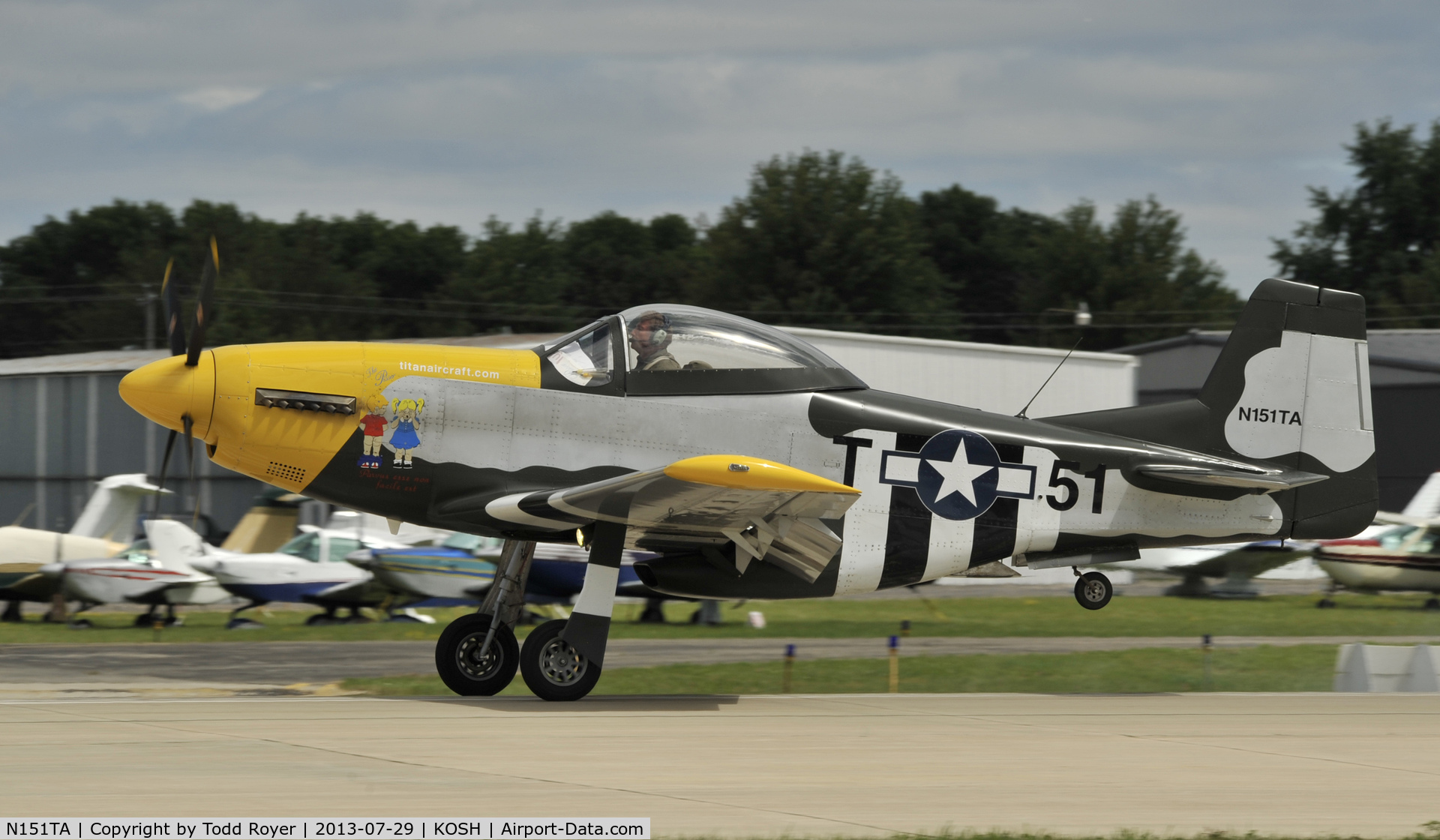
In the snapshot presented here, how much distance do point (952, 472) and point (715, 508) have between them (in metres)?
2.38

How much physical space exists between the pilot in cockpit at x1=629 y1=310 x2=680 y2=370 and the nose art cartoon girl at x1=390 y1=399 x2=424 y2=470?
179 cm

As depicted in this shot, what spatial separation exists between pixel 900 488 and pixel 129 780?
6360mm

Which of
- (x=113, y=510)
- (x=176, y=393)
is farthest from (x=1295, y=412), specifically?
(x=113, y=510)

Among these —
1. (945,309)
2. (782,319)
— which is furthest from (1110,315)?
(782,319)

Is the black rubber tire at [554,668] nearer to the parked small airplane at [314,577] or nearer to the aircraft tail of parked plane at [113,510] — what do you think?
the parked small airplane at [314,577]

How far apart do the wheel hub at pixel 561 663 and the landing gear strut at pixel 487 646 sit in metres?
0.58

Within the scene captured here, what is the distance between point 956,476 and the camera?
11.6 metres

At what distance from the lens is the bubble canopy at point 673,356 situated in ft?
36.6

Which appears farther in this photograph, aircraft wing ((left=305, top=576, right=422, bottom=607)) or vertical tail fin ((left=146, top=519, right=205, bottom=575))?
aircraft wing ((left=305, top=576, right=422, bottom=607))

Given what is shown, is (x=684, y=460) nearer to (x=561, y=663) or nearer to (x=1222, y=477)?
(x=561, y=663)

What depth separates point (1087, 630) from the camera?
77.8ft

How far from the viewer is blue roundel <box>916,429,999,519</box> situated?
11594 mm

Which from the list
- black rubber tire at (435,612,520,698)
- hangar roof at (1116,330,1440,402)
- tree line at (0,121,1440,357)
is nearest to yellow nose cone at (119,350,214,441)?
black rubber tire at (435,612,520,698)

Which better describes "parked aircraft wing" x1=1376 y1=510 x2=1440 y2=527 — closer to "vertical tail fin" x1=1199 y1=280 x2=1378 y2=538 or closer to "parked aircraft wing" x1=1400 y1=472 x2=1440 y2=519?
"parked aircraft wing" x1=1400 y1=472 x2=1440 y2=519
